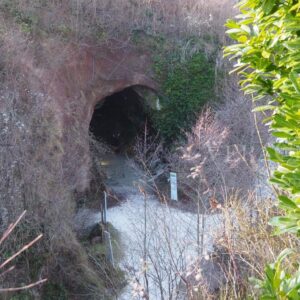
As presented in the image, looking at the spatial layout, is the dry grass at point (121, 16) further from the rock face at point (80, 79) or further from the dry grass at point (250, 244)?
the dry grass at point (250, 244)

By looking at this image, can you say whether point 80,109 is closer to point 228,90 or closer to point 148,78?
point 148,78

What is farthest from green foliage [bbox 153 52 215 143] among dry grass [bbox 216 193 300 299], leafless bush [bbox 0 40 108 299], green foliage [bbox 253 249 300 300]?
green foliage [bbox 253 249 300 300]

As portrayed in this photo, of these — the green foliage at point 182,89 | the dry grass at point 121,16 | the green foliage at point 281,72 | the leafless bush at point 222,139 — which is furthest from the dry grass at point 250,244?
the dry grass at point 121,16

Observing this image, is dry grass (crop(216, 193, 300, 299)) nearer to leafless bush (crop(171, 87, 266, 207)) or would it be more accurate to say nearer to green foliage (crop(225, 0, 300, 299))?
Answer: green foliage (crop(225, 0, 300, 299))

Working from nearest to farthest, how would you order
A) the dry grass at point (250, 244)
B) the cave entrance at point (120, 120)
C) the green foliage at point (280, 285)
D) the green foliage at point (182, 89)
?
the green foliage at point (280, 285) < the dry grass at point (250, 244) < the green foliage at point (182, 89) < the cave entrance at point (120, 120)

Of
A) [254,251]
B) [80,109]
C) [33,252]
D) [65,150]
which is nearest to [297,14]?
[254,251]

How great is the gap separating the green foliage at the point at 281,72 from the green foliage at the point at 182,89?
34.1 feet

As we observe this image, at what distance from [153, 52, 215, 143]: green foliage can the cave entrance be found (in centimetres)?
108

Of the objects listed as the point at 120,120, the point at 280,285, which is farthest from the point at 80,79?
the point at 280,285

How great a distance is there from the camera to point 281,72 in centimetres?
201

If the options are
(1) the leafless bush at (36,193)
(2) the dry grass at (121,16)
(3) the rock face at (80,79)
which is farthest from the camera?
(2) the dry grass at (121,16)

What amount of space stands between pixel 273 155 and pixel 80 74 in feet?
34.1

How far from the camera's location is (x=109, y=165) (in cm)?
1415

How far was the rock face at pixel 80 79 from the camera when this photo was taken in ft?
32.0
